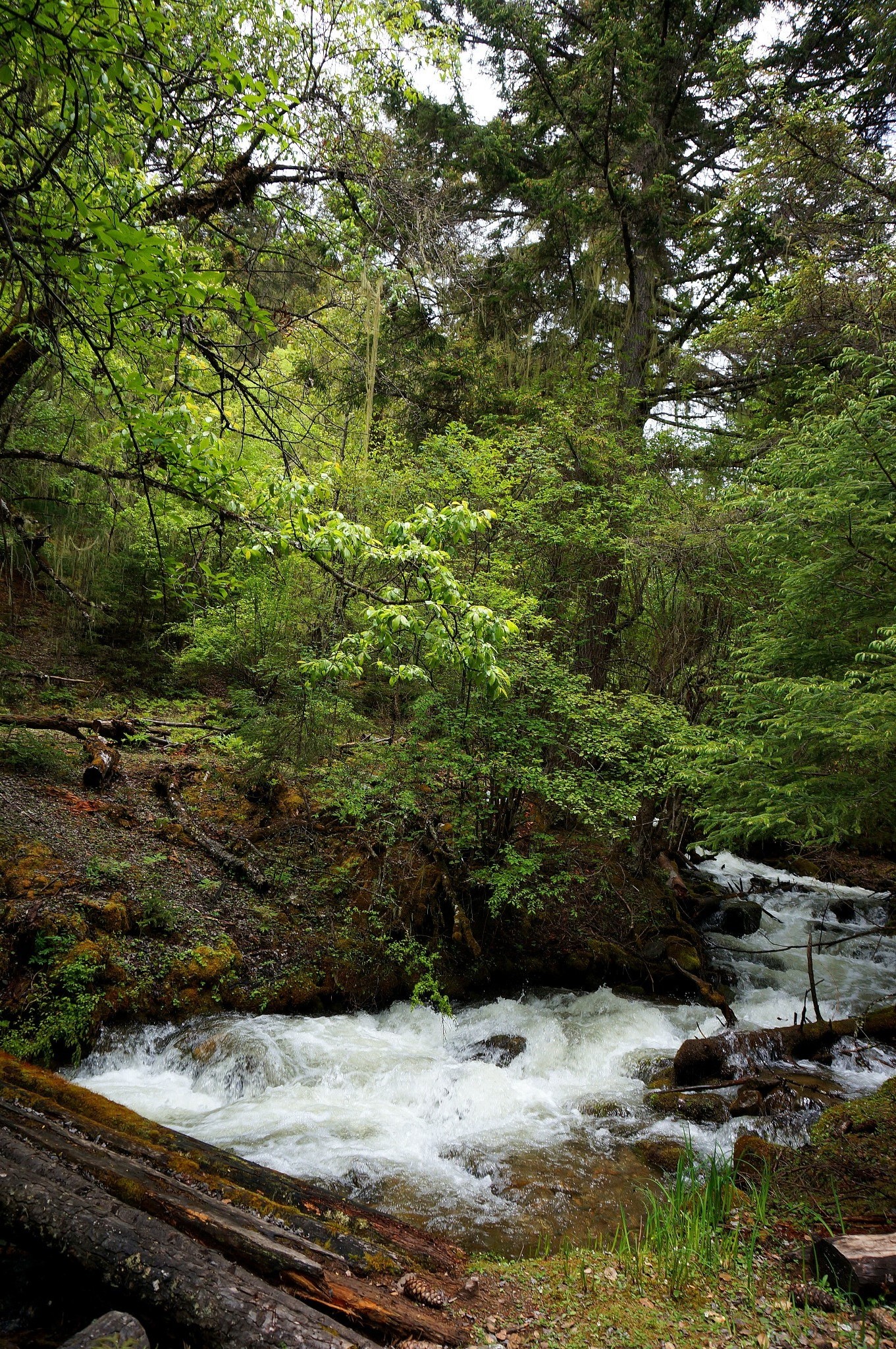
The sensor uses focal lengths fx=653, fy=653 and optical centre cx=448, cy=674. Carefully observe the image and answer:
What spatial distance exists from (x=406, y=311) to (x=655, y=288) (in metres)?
4.93

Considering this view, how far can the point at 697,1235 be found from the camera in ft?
11.3

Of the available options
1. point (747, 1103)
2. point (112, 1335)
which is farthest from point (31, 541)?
point (747, 1103)

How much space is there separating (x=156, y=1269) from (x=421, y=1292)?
1504mm

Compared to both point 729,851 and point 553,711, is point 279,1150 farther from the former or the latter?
point 729,851

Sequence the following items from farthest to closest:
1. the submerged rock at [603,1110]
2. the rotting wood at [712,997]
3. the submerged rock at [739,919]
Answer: the submerged rock at [739,919], the rotting wood at [712,997], the submerged rock at [603,1110]

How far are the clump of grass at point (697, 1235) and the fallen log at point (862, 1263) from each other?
0.34 meters

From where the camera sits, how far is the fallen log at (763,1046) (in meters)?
6.11

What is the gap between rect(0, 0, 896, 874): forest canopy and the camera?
11.6ft

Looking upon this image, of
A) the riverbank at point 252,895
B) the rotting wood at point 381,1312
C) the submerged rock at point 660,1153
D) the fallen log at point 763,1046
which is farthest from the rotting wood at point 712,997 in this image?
the rotting wood at point 381,1312

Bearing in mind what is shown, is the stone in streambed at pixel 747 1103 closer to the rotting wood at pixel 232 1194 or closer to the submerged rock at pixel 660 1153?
the submerged rock at pixel 660 1153

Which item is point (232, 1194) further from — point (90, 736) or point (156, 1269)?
point (90, 736)

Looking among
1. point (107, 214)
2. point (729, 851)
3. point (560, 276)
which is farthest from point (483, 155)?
point (729, 851)

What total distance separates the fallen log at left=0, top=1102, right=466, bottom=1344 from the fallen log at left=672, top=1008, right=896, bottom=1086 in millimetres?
4130

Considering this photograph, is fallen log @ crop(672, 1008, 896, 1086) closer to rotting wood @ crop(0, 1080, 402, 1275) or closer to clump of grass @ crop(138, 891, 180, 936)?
rotting wood @ crop(0, 1080, 402, 1275)
